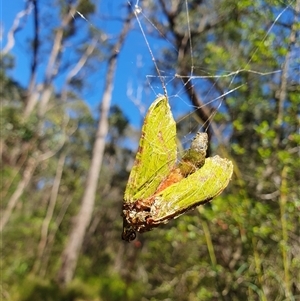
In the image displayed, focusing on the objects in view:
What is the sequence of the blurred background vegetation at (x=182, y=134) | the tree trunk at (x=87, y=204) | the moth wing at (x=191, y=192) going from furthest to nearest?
the tree trunk at (x=87, y=204) → the blurred background vegetation at (x=182, y=134) → the moth wing at (x=191, y=192)

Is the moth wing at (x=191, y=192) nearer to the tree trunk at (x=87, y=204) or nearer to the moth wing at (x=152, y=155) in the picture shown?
the moth wing at (x=152, y=155)

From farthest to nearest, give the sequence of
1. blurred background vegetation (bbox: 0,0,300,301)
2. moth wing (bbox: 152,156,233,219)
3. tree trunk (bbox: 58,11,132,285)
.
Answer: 1. tree trunk (bbox: 58,11,132,285)
2. blurred background vegetation (bbox: 0,0,300,301)
3. moth wing (bbox: 152,156,233,219)

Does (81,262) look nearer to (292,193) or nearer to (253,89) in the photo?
(253,89)

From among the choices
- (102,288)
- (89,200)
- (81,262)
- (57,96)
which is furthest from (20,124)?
(81,262)

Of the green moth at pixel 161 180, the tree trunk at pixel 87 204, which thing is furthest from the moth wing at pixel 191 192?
the tree trunk at pixel 87 204

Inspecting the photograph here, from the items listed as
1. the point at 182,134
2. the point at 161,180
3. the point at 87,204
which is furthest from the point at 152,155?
the point at 87,204

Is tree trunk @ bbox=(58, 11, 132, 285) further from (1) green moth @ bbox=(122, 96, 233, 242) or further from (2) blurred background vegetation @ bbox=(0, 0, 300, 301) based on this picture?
(1) green moth @ bbox=(122, 96, 233, 242)

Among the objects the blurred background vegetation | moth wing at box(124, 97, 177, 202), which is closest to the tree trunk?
the blurred background vegetation
